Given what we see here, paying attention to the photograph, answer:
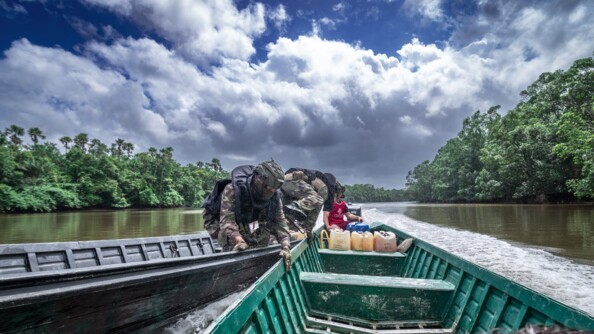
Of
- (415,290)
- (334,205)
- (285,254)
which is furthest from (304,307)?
(334,205)

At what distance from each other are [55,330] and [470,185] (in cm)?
6615

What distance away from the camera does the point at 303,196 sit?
328 inches

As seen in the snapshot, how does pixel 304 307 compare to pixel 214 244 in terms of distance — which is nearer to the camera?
pixel 304 307

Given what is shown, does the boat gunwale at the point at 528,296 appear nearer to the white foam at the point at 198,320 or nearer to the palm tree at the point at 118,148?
the white foam at the point at 198,320

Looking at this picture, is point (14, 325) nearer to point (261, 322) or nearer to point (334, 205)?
point (261, 322)

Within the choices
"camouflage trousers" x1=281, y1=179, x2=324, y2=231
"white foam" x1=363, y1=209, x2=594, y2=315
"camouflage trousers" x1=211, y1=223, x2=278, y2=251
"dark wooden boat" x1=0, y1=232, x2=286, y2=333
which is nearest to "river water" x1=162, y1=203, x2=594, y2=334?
"white foam" x1=363, y1=209, x2=594, y2=315

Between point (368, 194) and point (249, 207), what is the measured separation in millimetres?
166167

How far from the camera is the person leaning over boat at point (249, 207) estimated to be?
4.59m

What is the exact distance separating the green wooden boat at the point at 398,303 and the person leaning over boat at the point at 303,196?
2987 millimetres

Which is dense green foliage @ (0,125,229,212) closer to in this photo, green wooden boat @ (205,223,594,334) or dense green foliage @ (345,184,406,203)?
green wooden boat @ (205,223,594,334)

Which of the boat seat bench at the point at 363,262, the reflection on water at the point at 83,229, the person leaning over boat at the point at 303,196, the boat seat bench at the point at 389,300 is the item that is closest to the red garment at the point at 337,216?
the person leaning over boat at the point at 303,196

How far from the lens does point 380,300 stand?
3900 mm

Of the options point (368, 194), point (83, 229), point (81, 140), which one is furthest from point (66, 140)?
point (368, 194)

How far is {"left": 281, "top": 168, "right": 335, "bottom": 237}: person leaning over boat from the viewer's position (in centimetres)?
808
